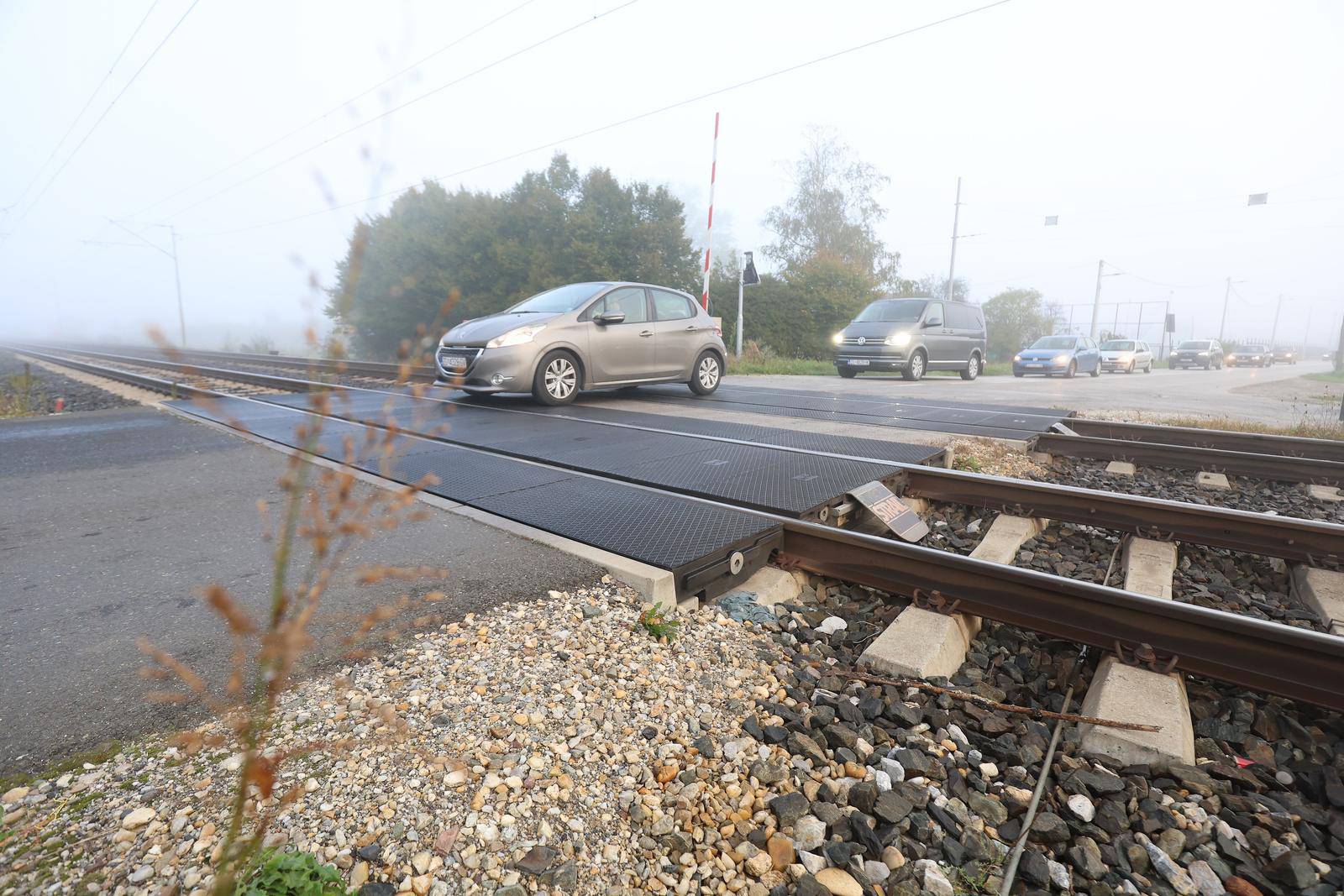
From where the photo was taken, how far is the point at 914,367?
15.4 m

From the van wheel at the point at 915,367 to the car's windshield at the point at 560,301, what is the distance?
344 inches

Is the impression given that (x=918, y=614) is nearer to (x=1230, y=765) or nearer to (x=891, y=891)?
(x=1230, y=765)

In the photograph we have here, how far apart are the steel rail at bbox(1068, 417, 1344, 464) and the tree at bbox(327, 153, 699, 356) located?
21348mm

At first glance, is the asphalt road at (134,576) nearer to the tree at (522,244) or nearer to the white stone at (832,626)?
the white stone at (832,626)

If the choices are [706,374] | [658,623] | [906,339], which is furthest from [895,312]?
[658,623]

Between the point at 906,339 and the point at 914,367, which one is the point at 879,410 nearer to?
the point at 906,339

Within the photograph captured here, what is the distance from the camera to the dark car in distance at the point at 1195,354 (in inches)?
1497

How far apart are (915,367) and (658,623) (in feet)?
46.5

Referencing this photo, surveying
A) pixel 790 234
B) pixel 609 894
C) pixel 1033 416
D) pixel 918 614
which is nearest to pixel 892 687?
pixel 918 614

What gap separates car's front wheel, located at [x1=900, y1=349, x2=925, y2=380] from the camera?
15.2 metres

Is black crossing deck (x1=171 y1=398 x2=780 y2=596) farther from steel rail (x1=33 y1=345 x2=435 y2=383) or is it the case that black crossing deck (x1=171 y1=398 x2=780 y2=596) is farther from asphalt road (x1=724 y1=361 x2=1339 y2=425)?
asphalt road (x1=724 y1=361 x2=1339 y2=425)

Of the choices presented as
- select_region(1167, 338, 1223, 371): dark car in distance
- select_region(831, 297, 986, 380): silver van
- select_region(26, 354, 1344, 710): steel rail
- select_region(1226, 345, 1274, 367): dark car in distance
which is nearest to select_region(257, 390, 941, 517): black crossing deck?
select_region(26, 354, 1344, 710): steel rail

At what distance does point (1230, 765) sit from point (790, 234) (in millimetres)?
42204

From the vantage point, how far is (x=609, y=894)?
1.60m
